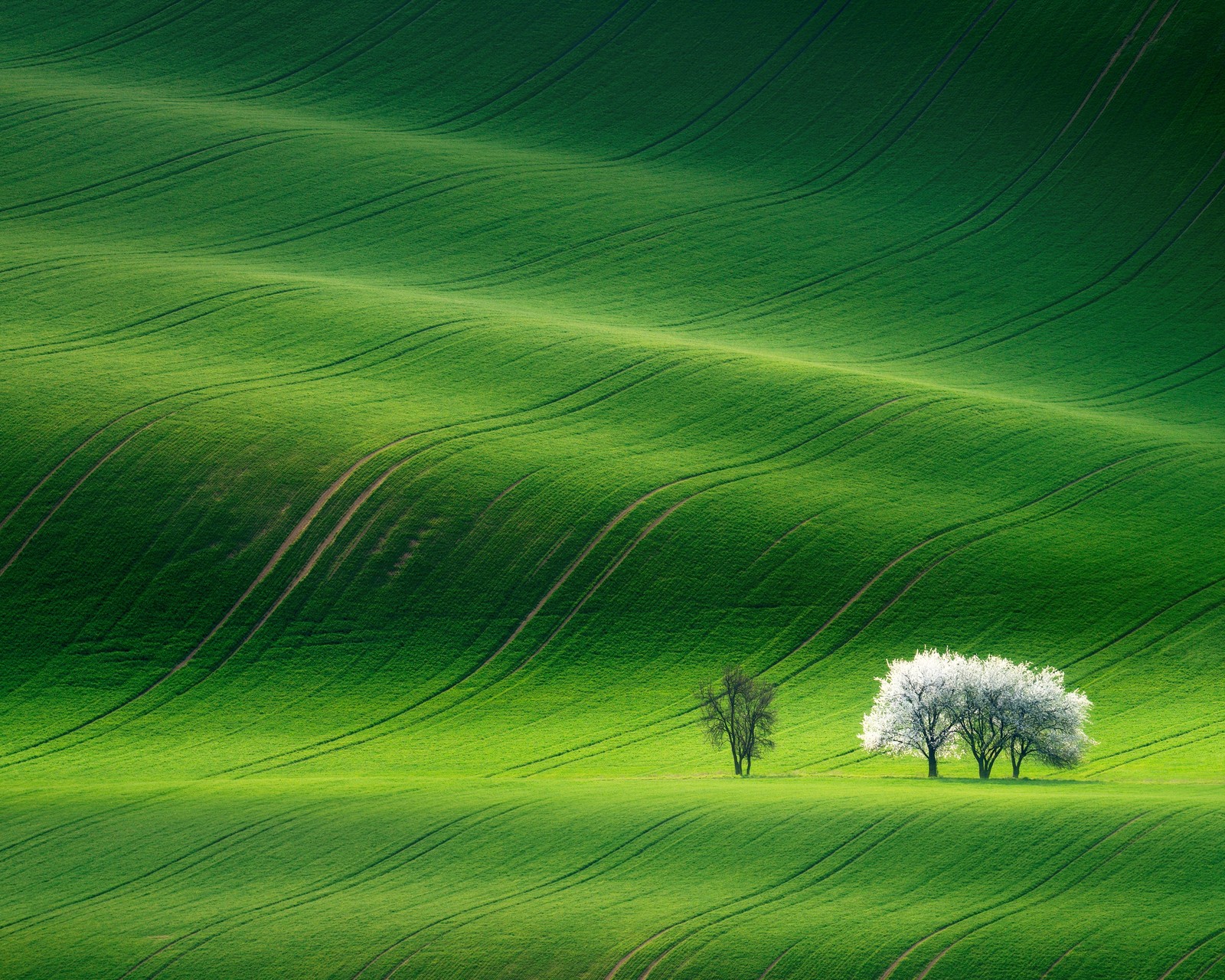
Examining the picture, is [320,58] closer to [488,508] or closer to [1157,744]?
[488,508]

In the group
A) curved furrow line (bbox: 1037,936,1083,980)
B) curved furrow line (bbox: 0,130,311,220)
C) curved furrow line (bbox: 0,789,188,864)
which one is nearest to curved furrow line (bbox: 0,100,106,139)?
curved furrow line (bbox: 0,130,311,220)

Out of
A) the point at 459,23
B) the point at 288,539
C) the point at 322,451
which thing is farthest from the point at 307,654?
→ the point at 459,23

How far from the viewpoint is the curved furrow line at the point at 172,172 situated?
5753 centimetres

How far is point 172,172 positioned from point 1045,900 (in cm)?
4855

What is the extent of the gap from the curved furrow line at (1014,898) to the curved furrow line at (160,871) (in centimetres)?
1227

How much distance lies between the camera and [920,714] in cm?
3341

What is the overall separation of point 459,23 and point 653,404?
33.7 meters

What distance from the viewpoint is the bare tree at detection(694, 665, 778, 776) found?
Result: 3403cm

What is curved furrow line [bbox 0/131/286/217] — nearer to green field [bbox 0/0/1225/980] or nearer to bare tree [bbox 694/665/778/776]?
green field [bbox 0/0/1225/980]

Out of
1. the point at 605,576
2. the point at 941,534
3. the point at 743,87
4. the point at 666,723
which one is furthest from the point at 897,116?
the point at 666,723

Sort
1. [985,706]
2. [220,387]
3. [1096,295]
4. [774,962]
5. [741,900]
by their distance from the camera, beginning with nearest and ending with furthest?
[774,962] → [741,900] → [985,706] → [220,387] → [1096,295]

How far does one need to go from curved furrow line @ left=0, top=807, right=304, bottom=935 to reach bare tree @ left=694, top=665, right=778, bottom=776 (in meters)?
10.2

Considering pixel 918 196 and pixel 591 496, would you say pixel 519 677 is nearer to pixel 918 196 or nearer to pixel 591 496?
pixel 591 496

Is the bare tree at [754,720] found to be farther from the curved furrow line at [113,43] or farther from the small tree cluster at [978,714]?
the curved furrow line at [113,43]
